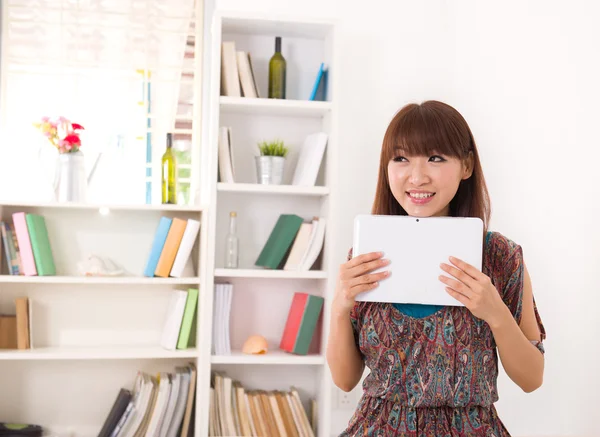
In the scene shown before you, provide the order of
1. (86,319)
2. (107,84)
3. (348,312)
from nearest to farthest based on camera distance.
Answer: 1. (348,312)
2. (86,319)
3. (107,84)

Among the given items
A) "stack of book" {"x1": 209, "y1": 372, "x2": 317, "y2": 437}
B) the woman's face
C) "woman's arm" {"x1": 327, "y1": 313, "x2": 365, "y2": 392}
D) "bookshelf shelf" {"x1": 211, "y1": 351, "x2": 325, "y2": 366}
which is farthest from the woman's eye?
"stack of book" {"x1": 209, "y1": 372, "x2": 317, "y2": 437}

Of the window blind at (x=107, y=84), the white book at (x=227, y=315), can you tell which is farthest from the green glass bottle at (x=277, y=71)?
the white book at (x=227, y=315)

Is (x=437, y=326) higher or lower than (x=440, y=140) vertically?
lower

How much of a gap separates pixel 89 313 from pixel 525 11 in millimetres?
2008

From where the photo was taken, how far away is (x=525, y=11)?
230cm

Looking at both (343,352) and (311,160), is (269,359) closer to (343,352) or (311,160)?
(311,160)

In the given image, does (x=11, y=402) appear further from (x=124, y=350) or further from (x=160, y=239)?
(x=160, y=239)

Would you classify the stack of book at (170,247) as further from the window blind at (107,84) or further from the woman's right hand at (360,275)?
the woman's right hand at (360,275)

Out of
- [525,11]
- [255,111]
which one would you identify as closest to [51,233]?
[255,111]

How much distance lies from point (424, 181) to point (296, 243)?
5.45 ft

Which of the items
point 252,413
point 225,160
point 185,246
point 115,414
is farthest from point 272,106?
point 115,414

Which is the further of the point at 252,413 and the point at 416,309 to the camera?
the point at 252,413

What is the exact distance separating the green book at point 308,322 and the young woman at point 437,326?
153 centimetres

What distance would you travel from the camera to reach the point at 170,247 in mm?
2713
